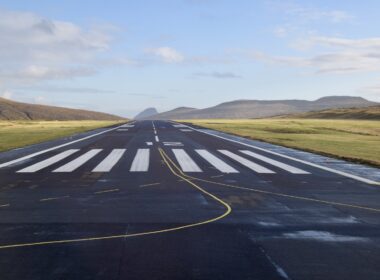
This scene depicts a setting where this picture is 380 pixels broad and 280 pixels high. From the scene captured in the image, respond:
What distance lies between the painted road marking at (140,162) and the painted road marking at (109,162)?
854mm

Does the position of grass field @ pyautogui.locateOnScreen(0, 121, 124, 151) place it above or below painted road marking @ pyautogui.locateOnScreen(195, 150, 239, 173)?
below

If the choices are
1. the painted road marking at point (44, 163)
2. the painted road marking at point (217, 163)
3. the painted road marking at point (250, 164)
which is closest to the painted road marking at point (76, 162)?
the painted road marking at point (44, 163)

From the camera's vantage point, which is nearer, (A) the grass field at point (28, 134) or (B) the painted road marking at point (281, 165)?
(B) the painted road marking at point (281, 165)

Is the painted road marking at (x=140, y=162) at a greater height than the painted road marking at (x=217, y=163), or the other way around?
the painted road marking at (x=140, y=162)

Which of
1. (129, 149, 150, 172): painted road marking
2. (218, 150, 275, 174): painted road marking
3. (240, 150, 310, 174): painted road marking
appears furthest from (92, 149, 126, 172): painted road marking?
(240, 150, 310, 174): painted road marking

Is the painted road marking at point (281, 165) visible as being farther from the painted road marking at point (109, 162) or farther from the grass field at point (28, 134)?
the grass field at point (28, 134)

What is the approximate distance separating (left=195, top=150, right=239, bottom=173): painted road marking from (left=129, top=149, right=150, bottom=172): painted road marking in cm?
279

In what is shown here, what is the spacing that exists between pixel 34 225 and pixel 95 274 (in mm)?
3052

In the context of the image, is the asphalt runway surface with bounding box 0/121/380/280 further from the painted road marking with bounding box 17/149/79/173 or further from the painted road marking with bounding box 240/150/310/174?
the painted road marking with bounding box 240/150/310/174

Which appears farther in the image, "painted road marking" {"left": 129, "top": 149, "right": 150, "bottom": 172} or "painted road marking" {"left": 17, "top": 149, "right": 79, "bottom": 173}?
"painted road marking" {"left": 129, "top": 149, "right": 150, "bottom": 172}

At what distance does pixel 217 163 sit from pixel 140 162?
11.0ft

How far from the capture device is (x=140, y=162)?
62.4ft

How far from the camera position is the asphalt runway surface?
614 centimetres

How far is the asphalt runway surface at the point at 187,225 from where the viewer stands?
6.14 m
